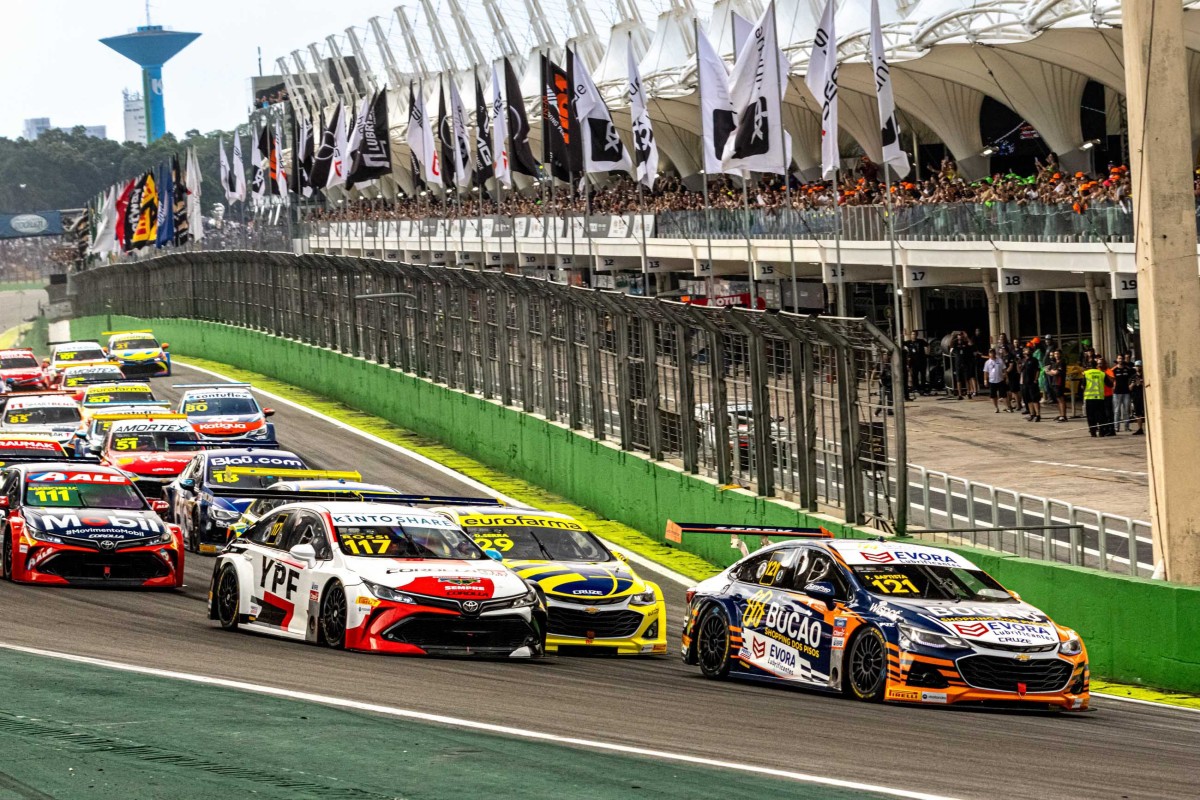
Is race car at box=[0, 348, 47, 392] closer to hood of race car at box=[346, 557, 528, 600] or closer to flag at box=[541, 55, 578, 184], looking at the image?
flag at box=[541, 55, 578, 184]

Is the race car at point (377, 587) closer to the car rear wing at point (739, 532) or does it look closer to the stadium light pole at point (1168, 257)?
the car rear wing at point (739, 532)

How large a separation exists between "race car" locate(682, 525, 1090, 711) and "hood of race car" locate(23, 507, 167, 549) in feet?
23.8

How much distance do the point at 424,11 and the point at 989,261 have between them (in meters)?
70.6

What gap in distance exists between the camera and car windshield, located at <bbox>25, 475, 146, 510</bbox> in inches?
844

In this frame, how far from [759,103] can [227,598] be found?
1689 centimetres

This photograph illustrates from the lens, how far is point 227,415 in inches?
1436

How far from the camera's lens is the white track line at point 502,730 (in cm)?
953

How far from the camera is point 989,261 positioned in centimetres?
3997

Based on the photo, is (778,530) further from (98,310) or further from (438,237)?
(98,310)

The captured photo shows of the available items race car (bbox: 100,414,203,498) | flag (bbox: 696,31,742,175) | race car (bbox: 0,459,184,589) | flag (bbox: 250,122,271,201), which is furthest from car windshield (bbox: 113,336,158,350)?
race car (bbox: 0,459,184,589)

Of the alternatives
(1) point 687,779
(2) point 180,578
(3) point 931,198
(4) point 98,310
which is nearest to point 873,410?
(2) point 180,578

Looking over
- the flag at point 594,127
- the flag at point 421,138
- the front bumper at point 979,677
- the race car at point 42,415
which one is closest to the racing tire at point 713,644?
the front bumper at point 979,677

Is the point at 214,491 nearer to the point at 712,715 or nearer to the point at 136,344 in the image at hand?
the point at 712,715

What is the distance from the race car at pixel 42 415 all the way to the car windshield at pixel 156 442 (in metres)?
5.99
